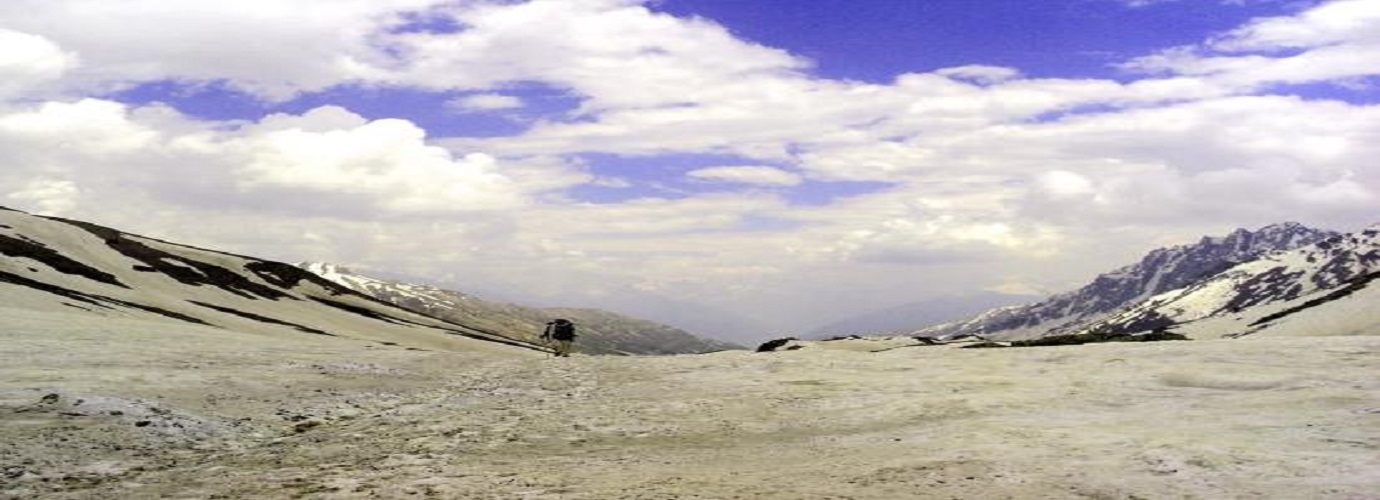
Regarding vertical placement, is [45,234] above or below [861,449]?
above

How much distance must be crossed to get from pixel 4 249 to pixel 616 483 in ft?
283

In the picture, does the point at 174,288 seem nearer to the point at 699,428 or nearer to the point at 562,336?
the point at 562,336

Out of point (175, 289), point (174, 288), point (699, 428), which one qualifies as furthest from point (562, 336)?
point (174, 288)

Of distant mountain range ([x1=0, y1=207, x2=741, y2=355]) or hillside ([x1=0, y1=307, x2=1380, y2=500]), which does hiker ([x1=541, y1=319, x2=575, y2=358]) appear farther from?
distant mountain range ([x1=0, y1=207, x2=741, y2=355])

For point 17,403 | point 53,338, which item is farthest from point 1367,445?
point 53,338

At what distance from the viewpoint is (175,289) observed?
295 feet

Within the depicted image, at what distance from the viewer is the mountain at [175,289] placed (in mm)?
64812

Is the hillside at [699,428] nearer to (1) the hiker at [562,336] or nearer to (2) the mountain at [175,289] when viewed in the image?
(1) the hiker at [562,336]

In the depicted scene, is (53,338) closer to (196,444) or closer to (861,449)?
(196,444)

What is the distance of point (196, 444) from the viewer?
62.8 feet

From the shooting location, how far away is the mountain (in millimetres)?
64812

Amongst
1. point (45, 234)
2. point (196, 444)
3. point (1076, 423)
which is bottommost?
point (196, 444)

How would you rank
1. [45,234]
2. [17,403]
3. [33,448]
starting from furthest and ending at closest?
1. [45,234]
2. [17,403]
3. [33,448]

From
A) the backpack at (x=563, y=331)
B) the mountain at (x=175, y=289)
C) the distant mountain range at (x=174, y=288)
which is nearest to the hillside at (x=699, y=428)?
the backpack at (x=563, y=331)
